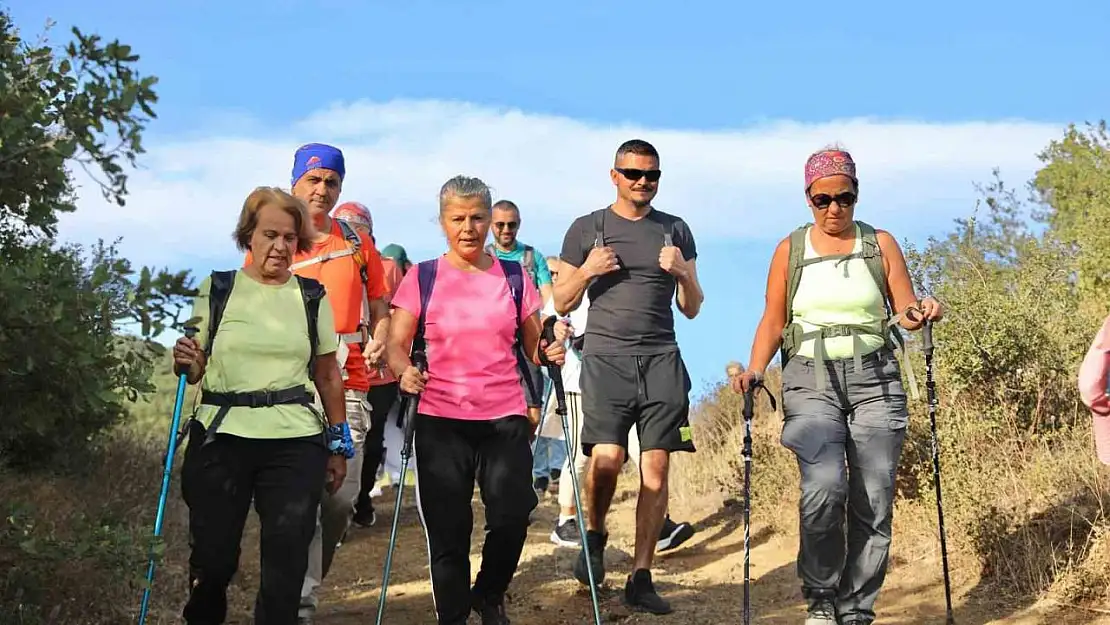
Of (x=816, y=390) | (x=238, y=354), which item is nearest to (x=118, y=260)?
(x=238, y=354)

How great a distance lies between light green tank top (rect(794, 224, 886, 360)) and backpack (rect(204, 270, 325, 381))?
240 centimetres

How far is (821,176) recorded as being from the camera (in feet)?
22.2

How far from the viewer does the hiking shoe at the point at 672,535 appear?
10.5 metres

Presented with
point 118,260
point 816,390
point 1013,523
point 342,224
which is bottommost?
point 1013,523

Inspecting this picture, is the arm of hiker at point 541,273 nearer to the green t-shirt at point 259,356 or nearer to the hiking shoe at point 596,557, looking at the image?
the hiking shoe at point 596,557

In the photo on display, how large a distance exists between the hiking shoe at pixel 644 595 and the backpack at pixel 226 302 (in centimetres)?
269

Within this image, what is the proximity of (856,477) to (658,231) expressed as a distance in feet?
6.42

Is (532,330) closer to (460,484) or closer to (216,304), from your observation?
(460,484)

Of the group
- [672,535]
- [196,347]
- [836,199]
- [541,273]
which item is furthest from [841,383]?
[541,273]

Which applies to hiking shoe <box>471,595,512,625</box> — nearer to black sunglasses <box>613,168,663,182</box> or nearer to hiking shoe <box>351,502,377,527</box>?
black sunglasses <box>613,168,663,182</box>

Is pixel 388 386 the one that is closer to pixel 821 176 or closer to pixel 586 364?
pixel 586 364

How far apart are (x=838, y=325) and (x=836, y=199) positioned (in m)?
0.63

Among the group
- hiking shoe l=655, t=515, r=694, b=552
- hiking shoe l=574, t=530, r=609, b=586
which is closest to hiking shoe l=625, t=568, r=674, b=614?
hiking shoe l=574, t=530, r=609, b=586

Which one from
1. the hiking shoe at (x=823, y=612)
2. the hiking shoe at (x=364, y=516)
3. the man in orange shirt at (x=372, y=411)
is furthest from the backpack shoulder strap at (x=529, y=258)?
the hiking shoe at (x=823, y=612)
